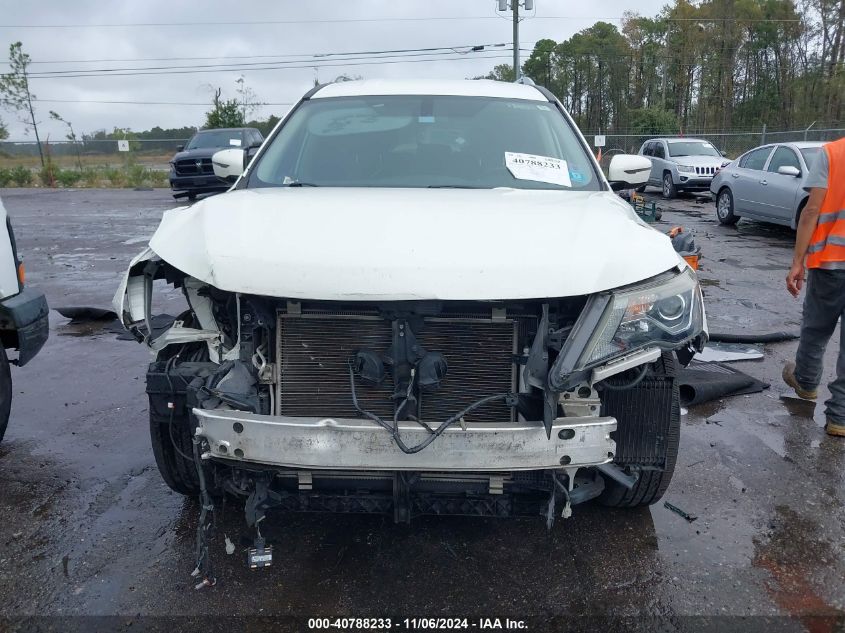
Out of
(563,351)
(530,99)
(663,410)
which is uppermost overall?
(530,99)

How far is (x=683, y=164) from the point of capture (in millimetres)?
19156

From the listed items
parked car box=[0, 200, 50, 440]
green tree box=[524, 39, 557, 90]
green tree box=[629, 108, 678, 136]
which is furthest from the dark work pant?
green tree box=[524, 39, 557, 90]

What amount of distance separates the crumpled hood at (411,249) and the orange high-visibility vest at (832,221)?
195 cm

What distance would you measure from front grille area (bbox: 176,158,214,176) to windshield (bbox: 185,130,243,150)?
2.64ft

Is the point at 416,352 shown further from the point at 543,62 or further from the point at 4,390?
the point at 543,62

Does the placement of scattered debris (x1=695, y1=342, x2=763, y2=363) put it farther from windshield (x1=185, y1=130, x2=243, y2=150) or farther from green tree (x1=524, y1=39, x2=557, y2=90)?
green tree (x1=524, y1=39, x2=557, y2=90)

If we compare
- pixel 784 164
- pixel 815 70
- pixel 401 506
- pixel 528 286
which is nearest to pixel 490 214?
pixel 528 286

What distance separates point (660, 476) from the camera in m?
2.90

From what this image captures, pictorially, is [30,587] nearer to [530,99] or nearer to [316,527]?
[316,527]

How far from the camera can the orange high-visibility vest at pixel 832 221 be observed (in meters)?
4.17

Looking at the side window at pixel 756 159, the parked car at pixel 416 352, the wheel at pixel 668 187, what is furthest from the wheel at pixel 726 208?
the parked car at pixel 416 352

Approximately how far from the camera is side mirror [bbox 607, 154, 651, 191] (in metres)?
4.46

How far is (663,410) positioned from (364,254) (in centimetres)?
129

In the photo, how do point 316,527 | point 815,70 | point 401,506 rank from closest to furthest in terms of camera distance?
point 401,506 → point 316,527 → point 815,70
